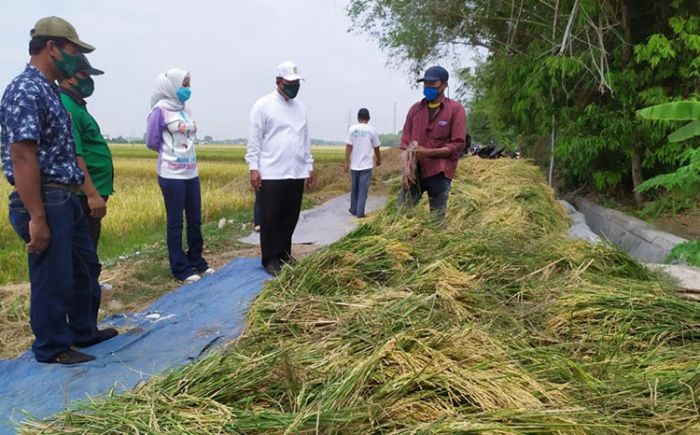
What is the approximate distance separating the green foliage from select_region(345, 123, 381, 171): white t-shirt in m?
4.33

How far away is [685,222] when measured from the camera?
690 centimetres

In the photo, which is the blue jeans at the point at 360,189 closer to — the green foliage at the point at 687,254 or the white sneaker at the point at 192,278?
the white sneaker at the point at 192,278

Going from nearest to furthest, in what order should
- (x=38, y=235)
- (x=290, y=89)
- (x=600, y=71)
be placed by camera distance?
(x=38, y=235) → (x=290, y=89) → (x=600, y=71)

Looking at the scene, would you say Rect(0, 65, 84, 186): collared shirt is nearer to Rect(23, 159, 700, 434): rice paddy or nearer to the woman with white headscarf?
Rect(23, 159, 700, 434): rice paddy

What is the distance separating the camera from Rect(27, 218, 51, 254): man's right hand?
2559 millimetres

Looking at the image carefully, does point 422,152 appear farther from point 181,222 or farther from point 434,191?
point 181,222

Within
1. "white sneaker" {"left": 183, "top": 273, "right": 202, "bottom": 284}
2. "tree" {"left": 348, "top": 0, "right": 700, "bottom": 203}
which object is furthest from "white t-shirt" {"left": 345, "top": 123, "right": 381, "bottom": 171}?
"white sneaker" {"left": 183, "top": 273, "right": 202, "bottom": 284}

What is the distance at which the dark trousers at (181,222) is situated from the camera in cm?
445

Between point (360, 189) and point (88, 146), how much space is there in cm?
488

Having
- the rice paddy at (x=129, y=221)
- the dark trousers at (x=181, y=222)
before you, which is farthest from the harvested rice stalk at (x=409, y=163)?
the rice paddy at (x=129, y=221)

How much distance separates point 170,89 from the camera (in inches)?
171

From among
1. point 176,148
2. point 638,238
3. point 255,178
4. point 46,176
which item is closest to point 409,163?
point 255,178

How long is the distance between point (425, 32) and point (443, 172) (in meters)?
7.49

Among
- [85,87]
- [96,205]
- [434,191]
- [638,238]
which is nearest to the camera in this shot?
[96,205]
